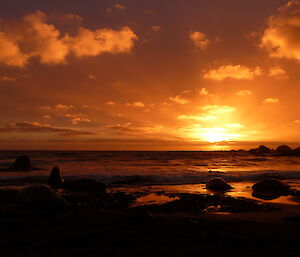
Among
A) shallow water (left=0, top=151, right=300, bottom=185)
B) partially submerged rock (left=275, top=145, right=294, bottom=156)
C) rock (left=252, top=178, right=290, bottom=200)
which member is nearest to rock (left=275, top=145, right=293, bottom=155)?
partially submerged rock (left=275, top=145, right=294, bottom=156)

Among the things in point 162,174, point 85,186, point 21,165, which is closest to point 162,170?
point 162,174

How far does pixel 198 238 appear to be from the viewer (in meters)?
6.36

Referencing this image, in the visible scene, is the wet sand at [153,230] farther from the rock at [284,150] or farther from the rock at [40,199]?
the rock at [284,150]

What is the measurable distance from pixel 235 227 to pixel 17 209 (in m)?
7.88

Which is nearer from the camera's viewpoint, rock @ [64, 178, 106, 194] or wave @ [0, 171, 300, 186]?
rock @ [64, 178, 106, 194]

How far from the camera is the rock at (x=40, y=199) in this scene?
1046cm

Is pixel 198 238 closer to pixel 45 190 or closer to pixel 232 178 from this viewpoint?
pixel 45 190

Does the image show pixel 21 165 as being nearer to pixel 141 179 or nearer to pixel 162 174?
pixel 141 179

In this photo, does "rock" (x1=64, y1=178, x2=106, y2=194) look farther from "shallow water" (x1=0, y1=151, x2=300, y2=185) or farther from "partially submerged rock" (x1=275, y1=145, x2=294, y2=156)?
"partially submerged rock" (x1=275, y1=145, x2=294, y2=156)

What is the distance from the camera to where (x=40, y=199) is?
10688 millimetres

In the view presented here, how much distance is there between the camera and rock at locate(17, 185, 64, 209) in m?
10.5

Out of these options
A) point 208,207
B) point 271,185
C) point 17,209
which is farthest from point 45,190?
point 271,185

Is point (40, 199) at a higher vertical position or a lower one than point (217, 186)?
higher

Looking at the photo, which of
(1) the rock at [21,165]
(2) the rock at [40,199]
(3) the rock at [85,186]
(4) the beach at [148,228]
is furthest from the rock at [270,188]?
(1) the rock at [21,165]
